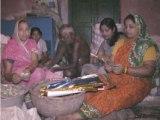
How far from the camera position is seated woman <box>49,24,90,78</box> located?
5.86 meters

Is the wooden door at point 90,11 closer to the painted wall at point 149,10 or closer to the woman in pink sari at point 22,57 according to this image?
the painted wall at point 149,10

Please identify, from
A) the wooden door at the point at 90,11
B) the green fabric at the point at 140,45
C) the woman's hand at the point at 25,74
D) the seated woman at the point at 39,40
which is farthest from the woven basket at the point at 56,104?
the wooden door at the point at 90,11

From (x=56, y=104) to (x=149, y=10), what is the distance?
4.49 m

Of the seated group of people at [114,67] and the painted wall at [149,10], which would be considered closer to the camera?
the seated group of people at [114,67]

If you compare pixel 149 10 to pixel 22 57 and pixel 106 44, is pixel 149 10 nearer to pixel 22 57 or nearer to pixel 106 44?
pixel 106 44

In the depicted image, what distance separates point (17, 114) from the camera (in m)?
3.68

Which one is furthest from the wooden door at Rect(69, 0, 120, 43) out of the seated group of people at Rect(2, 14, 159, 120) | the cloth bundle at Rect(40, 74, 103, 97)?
the cloth bundle at Rect(40, 74, 103, 97)

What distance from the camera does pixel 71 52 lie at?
20.1ft

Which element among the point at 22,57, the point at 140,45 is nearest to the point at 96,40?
the point at 140,45

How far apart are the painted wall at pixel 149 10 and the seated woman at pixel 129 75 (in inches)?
114

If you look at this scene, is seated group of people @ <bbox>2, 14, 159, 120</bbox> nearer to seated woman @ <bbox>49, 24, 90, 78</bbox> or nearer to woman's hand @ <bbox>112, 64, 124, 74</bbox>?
woman's hand @ <bbox>112, 64, 124, 74</bbox>

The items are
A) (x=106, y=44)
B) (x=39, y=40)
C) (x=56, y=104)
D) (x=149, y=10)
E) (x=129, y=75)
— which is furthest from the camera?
(x=149, y=10)

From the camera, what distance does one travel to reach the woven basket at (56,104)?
3787 millimetres

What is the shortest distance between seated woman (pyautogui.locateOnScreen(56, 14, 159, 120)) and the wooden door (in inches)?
128
